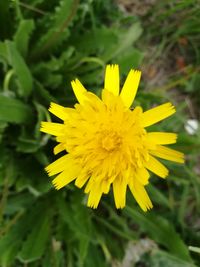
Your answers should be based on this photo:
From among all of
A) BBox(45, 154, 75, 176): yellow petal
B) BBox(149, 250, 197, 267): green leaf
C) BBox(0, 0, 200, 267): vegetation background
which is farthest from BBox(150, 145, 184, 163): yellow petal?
BBox(149, 250, 197, 267): green leaf

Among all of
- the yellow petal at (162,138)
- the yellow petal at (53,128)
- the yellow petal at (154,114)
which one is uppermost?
the yellow petal at (53,128)

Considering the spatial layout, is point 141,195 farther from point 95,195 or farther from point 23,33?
point 23,33

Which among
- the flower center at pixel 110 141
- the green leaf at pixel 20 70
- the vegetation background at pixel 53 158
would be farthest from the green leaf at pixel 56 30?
the flower center at pixel 110 141

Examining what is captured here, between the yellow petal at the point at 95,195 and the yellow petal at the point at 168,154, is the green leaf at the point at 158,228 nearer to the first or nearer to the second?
the yellow petal at the point at 95,195

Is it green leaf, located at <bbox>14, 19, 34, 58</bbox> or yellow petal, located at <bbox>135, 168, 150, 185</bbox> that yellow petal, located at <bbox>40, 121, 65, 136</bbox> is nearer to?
yellow petal, located at <bbox>135, 168, 150, 185</bbox>

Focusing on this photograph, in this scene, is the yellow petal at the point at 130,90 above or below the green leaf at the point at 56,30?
below

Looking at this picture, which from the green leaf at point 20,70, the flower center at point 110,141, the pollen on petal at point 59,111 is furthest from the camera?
the green leaf at point 20,70

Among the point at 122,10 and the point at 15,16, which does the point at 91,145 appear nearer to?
the point at 15,16
